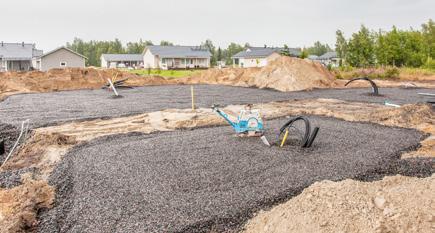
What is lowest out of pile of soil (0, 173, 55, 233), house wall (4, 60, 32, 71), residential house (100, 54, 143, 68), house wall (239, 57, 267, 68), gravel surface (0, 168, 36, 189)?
pile of soil (0, 173, 55, 233)

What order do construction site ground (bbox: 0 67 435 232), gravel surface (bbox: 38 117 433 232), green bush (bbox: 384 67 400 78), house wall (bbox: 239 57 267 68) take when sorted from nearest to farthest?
1. construction site ground (bbox: 0 67 435 232)
2. gravel surface (bbox: 38 117 433 232)
3. green bush (bbox: 384 67 400 78)
4. house wall (bbox: 239 57 267 68)

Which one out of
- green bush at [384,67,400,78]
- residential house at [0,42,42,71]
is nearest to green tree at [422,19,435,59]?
green bush at [384,67,400,78]

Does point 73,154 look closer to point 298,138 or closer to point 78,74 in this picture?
point 298,138

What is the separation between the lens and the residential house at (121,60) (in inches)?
2736

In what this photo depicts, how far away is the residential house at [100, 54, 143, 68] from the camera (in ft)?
228

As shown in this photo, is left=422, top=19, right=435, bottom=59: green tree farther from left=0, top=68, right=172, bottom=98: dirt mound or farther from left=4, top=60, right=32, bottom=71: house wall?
left=4, top=60, right=32, bottom=71: house wall

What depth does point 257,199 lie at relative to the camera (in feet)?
16.6

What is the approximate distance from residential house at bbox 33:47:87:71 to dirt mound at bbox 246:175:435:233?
42.0m

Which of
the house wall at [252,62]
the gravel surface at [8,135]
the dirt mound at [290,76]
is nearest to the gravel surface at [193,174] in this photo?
the gravel surface at [8,135]

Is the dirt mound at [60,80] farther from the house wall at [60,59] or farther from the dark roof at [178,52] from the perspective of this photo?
the dark roof at [178,52]

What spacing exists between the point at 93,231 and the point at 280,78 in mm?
21101

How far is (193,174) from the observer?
20.1 ft

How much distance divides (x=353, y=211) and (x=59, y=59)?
4367cm

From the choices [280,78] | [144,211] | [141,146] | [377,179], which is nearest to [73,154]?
[141,146]
